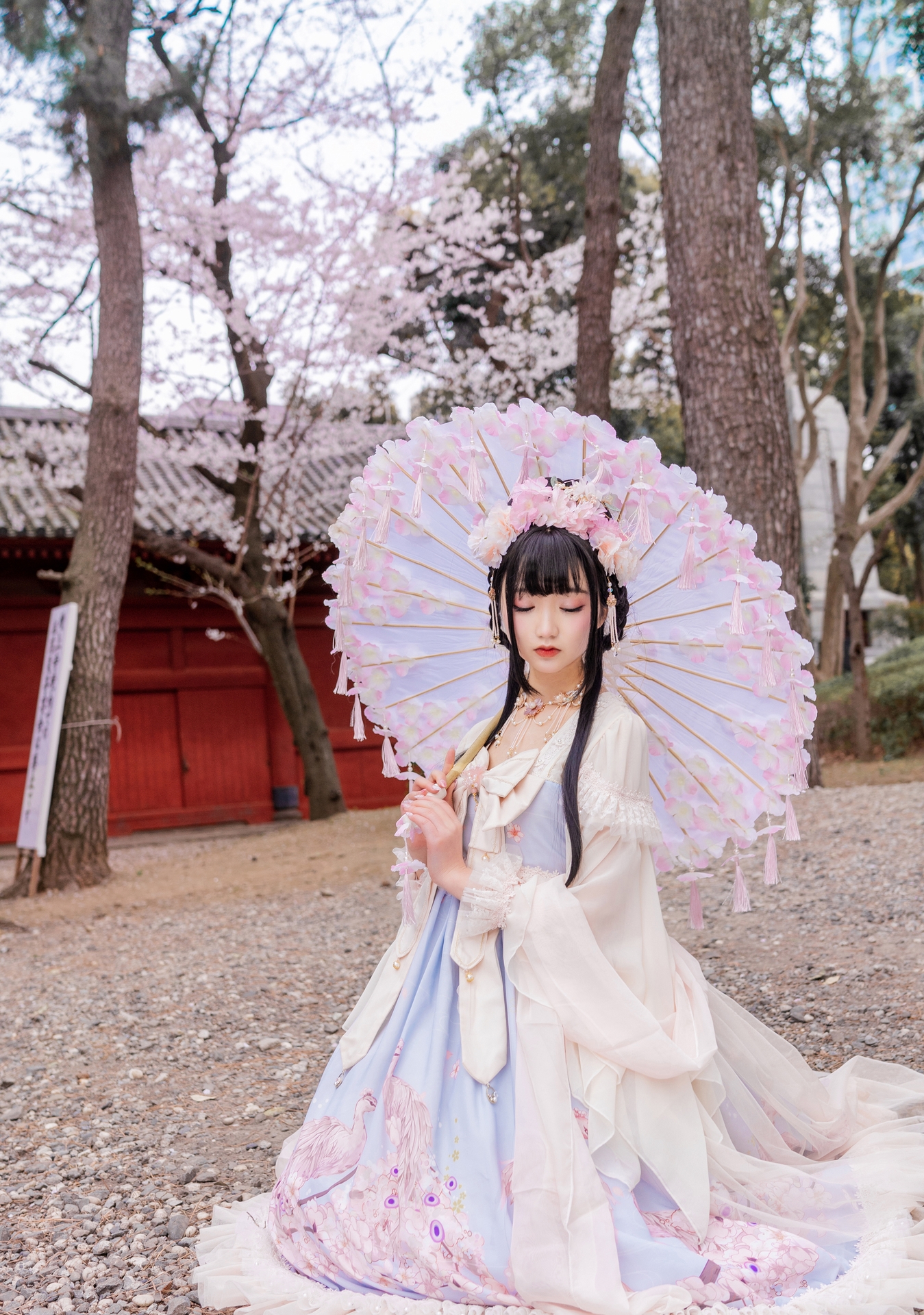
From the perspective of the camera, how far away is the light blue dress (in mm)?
1781

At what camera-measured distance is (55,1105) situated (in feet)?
11.1

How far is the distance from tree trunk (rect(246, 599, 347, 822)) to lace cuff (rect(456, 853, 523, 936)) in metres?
8.15

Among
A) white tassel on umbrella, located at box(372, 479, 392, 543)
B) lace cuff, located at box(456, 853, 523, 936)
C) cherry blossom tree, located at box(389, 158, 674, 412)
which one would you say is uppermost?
cherry blossom tree, located at box(389, 158, 674, 412)

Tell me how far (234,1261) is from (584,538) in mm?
1532

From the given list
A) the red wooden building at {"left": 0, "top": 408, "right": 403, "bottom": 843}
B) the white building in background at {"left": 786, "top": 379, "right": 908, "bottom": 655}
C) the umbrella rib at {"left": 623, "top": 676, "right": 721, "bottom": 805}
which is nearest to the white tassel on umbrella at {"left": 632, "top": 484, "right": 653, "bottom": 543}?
the umbrella rib at {"left": 623, "top": 676, "right": 721, "bottom": 805}

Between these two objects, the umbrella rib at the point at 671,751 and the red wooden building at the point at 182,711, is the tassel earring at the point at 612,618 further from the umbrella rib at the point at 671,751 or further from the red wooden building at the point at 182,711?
the red wooden building at the point at 182,711

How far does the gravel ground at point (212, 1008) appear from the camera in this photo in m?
2.51

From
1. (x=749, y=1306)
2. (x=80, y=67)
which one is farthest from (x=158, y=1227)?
(x=80, y=67)

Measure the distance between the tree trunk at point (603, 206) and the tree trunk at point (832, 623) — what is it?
677 cm

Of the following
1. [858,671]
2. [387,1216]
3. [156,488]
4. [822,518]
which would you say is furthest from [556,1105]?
[822,518]

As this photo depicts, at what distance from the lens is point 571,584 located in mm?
2105

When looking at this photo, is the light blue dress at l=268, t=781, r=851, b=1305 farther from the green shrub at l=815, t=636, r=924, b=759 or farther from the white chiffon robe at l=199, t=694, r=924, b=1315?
the green shrub at l=815, t=636, r=924, b=759

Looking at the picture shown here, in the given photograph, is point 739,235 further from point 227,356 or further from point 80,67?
point 227,356

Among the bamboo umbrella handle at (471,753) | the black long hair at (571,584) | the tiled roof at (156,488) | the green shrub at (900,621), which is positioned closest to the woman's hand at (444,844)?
the bamboo umbrella handle at (471,753)
